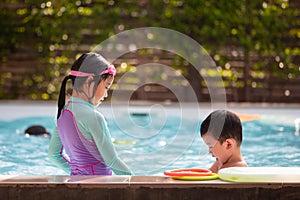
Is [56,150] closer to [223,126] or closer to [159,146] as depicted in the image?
[223,126]

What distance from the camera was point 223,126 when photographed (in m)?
3.15

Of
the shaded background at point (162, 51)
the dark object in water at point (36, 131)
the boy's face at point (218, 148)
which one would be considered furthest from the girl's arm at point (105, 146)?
the shaded background at point (162, 51)

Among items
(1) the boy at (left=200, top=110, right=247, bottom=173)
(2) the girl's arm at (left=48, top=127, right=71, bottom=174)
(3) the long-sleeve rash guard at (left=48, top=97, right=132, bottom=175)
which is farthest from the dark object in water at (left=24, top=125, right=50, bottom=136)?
(1) the boy at (left=200, top=110, right=247, bottom=173)

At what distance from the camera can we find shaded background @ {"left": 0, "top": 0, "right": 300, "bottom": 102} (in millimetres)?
8867

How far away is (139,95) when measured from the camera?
9.16m

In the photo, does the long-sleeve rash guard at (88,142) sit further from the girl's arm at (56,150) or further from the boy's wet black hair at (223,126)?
the boy's wet black hair at (223,126)

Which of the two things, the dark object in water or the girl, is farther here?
the dark object in water

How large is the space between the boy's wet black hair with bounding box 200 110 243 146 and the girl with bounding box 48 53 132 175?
49 cm

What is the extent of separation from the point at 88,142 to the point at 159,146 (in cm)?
278

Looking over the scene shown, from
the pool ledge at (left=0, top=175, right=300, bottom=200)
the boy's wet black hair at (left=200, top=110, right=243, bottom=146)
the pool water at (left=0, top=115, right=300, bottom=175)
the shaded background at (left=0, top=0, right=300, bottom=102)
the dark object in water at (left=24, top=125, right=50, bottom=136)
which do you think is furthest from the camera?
the shaded background at (left=0, top=0, right=300, bottom=102)

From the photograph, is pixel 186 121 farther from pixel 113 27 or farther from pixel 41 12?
pixel 41 12

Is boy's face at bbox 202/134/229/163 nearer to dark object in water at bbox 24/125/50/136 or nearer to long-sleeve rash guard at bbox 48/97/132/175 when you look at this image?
long-sleeve rash guard at bbox 48/97/132/175

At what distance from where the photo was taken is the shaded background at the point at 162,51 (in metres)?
8.87

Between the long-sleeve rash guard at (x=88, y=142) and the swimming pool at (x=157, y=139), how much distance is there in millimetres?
1256
